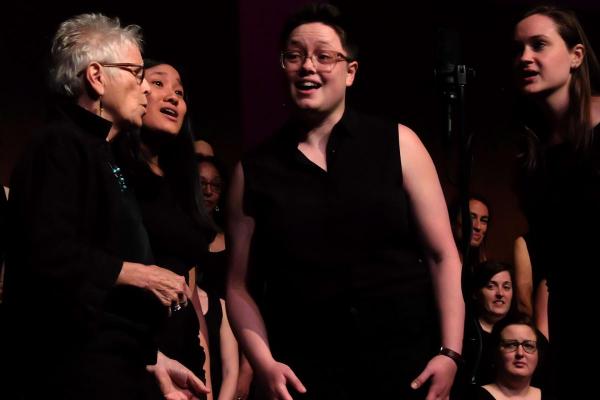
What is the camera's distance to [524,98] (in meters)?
2.66

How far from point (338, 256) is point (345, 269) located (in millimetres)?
37

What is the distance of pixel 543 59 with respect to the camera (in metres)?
2.56

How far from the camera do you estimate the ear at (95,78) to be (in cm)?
260

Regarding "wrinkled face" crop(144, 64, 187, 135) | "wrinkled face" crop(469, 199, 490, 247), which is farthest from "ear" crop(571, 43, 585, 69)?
"wrinkled face" crop(469, 199, 490, 247)

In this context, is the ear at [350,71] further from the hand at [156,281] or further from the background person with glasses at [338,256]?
the hand at [156,281]

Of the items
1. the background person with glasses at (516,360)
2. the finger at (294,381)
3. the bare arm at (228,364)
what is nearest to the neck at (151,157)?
the bare arm at (228,364)

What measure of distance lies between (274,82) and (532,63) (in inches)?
93.6

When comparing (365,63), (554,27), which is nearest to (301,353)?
(554,27)

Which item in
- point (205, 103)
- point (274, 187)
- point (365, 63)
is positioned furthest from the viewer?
point (365, 63)

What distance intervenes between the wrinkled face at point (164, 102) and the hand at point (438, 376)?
53.5 inches

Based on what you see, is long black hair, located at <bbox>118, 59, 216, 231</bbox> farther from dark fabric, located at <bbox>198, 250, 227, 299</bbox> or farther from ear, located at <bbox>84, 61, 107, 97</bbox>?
dark fabric, located at <bbox>198, 250, 227, 299</bbox>

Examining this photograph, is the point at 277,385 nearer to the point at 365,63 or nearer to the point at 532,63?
the point at 532,63

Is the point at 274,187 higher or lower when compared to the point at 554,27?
lower


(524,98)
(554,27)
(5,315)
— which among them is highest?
(554,27)
